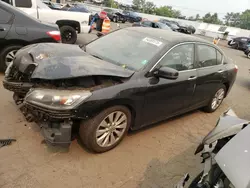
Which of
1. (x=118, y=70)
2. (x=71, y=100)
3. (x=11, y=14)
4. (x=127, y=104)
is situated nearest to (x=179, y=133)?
(x=127, y=104)

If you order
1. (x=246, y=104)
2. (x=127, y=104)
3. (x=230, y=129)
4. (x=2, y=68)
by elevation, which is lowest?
(x=246, y=104)

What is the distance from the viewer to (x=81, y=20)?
975cm

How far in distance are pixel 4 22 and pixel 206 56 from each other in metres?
4.27

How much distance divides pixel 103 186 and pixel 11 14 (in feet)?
14.1

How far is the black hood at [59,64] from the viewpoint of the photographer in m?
2.82

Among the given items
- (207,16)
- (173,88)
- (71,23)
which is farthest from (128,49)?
(207,16)

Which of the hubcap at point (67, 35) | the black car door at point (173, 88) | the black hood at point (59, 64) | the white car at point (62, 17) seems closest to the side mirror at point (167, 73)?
the black car door at point (173, 88)

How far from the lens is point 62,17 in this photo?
906cm

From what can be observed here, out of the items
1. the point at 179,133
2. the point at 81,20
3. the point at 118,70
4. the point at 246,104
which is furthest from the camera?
the point at 81,20

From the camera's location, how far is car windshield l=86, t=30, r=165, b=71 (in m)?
3.49

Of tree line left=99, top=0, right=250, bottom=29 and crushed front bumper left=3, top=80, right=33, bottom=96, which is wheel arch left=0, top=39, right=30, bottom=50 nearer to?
crushed front bumper left=3, top=80, right=33, bottom=96

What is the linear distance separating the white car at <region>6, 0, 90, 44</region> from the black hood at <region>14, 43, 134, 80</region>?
18.3 feet

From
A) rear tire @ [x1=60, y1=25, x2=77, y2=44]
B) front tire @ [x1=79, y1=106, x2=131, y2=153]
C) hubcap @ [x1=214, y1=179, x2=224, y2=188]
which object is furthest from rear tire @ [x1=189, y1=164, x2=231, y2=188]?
rear tire @ [x1=60, y1=25, x2=77, y2=44]

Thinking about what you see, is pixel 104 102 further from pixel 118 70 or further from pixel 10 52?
pixel 10 52
